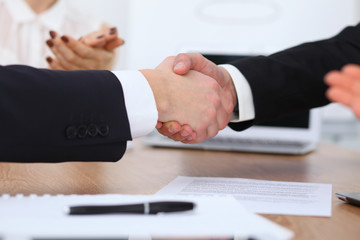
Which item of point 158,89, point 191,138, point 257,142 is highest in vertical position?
point 158,89

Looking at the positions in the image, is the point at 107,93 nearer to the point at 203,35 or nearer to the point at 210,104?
the point at 210,104

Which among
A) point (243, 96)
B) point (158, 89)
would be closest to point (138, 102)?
point (158, 89)

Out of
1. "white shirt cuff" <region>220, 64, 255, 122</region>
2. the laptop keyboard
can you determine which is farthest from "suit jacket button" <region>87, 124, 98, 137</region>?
the laptop keyboard

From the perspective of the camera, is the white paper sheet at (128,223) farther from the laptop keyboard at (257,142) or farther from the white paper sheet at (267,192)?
the laptop keyboard at (257,142)

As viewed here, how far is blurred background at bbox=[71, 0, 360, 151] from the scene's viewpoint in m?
2.56

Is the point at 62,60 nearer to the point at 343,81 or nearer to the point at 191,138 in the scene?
the point at 191,138

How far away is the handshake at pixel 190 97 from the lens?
785 mm

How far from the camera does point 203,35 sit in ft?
8.63

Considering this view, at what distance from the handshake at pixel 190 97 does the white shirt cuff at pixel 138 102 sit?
1.5 inches

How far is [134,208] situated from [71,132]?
21cm

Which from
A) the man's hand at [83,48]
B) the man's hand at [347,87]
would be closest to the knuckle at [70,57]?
the man's hand at [83,48]

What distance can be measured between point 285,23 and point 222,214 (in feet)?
7.63

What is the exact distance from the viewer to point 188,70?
0.86 m

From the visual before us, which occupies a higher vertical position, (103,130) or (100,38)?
(100,38)
